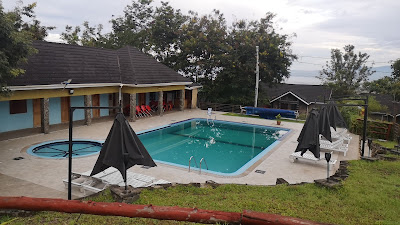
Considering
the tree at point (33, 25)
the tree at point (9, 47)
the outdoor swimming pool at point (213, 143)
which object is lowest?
the outdoor swimming pool at point (213, 143)

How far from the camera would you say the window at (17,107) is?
15648mm

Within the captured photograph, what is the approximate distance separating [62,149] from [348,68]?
43.2 meters

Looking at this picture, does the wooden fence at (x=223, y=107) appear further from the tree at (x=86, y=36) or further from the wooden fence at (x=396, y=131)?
the tree at (x=86, y=36)

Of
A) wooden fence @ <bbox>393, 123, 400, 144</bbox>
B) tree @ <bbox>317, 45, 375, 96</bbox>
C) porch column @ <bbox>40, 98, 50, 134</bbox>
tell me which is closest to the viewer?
porch column @ <bbox>40, 98, 50, 134</bbox>

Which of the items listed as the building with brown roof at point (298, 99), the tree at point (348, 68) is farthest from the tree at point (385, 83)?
the building with brown roof at point (298, 99)

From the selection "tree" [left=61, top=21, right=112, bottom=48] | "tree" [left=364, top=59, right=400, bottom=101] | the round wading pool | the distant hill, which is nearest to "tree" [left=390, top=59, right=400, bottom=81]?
"tree" [left=364, top=59, right=400, bottom=101]

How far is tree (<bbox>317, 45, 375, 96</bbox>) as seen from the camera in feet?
141

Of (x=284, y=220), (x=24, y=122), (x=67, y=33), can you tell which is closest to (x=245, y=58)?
(x=24, y=122)

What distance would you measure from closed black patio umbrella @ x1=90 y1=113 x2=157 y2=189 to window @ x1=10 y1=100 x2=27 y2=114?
12067mm

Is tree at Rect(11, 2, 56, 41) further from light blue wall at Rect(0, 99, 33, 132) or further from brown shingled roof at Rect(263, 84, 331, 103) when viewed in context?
brown shingled roof at Rect(263, 84, 331, 103)

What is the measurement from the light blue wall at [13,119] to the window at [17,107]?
0.16 metres

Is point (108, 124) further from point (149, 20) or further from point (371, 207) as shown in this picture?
point (149, 20)

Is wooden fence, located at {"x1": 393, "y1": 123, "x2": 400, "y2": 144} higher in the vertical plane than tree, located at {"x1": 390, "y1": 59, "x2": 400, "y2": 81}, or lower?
lower

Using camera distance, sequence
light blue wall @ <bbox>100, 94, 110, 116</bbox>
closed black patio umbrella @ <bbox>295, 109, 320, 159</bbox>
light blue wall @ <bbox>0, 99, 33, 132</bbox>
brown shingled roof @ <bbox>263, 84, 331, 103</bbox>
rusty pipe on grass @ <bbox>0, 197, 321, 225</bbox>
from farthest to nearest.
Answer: brown shingled roof @ <bbox>263, 84, 331, 103</bbox> < light blue wall @ <bbox>100, 94, 110, 116</bbox> < light blue wall @ <bbox>0, 99, 33, 132</bbox> < closed black patio umbrella @ <bbox>295, 109, 320, 159</bbox> < rusty pipe on grass @ <bbox>0, 197, 321, 225</bbox>
